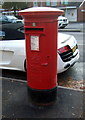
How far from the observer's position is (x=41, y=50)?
2.82 m

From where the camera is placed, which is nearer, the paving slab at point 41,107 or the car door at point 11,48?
the paving slab at point 41,107

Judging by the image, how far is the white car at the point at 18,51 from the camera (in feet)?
13.2

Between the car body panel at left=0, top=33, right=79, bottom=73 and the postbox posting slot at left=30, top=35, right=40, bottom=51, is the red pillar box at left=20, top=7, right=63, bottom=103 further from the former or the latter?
the car body panel at left=0, top=33, right=79, bottom=73

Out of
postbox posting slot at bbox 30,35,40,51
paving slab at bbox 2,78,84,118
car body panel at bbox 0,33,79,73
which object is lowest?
paving slab at bbox 2,78,84,118

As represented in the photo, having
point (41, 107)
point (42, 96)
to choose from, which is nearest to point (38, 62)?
point (42, 96)

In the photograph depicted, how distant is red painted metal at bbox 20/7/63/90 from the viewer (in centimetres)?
267

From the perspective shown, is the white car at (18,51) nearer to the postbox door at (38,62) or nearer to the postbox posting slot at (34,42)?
the postbox door at (38,62)

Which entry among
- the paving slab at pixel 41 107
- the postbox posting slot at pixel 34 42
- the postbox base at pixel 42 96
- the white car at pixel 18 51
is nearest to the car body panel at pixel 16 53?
the white car at pixel 18 51

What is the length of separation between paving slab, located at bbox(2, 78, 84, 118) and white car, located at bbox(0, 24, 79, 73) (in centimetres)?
69

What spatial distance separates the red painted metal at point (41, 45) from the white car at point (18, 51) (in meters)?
1.05

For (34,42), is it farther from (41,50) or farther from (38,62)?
(38,62)

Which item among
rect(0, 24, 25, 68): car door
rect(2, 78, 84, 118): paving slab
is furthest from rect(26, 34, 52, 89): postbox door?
rect(0, 24, 25, 68): car door

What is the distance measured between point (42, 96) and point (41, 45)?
2.94ft

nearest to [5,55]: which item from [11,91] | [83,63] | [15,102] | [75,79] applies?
[11,91]
